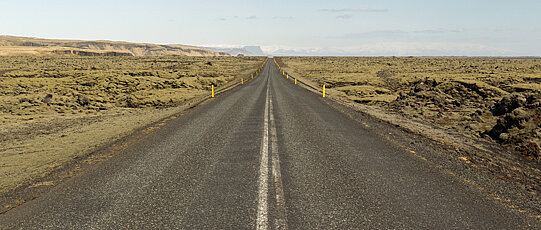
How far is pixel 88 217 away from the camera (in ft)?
14.3

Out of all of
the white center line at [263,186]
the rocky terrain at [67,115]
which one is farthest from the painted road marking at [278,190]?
the rocky terrain at [67,115]

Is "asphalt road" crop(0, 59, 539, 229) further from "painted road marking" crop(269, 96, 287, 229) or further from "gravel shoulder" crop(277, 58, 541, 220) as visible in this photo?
"gravel shoulder" crop(277, 58, 541, 220)

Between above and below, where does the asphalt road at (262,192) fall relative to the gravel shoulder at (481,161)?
below

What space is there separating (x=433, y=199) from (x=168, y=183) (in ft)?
16.5

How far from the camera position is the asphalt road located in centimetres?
425

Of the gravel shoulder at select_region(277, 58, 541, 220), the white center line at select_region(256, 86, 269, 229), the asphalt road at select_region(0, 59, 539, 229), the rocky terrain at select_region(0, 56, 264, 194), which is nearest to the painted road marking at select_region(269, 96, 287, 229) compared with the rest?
the asphalt road at select_region(0, 59, 539, 229)

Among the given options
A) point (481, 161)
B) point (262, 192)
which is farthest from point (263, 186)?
point (481, 161)

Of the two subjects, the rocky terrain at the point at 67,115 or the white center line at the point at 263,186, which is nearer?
the white center line at the point at 263,186

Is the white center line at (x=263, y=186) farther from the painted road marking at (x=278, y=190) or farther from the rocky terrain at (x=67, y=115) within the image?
the rocky terrain at (x=67, y=115)

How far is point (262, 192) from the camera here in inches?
202

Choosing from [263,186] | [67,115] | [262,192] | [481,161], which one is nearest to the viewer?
[262,192]

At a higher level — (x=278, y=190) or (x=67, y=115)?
(x=278, y=190)

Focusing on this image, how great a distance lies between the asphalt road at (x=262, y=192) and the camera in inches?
167

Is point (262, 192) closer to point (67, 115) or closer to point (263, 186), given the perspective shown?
point (263, 186)
